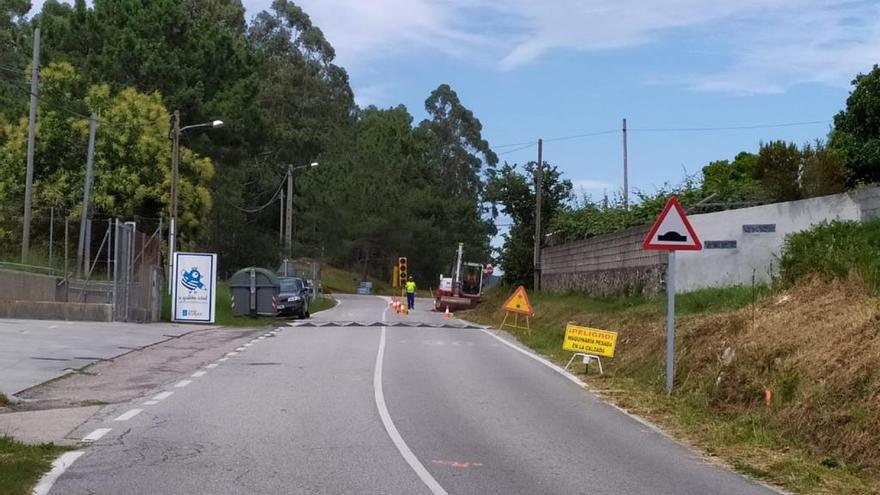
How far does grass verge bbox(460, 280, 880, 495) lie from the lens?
1019 centimetres

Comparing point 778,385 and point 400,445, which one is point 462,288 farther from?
point 400,445

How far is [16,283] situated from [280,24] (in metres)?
68.4

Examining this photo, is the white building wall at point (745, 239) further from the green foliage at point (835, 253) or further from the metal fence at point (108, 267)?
the metal fence at point (108, 267)

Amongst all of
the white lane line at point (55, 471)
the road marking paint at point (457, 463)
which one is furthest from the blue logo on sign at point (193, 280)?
the road marking paint at point (457, 463)

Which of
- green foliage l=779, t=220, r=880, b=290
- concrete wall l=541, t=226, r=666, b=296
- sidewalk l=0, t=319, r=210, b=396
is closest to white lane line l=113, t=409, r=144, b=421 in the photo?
sidewalk l=0, t=319, r=210, b=396

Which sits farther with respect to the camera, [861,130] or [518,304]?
[861,130]

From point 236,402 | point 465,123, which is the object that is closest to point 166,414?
point 236,402

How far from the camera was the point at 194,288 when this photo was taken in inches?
1300

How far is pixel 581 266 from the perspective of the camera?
135ft

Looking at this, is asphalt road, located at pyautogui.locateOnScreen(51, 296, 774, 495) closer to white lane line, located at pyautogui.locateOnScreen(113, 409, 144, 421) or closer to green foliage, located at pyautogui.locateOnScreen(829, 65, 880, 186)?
white lane line, located at pyautogui.locateOnScreen(113, 409, 144, 421)

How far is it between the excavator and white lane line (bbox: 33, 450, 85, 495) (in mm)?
46079

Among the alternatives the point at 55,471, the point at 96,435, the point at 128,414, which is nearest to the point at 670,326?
the point at 128,414

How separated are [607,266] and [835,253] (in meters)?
20.0

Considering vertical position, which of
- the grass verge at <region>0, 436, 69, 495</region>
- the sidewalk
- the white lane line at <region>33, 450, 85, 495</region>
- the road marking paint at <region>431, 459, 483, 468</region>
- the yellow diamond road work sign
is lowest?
the road marking paint at <region>431, 459, 483, 468</region>
